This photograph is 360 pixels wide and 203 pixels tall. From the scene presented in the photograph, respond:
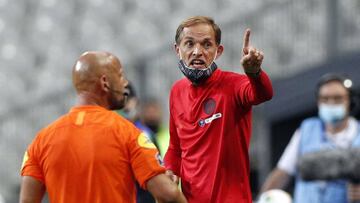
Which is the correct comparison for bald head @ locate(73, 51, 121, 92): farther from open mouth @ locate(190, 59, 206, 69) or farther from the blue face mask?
the blue face mask

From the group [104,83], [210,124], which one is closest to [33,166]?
[104,83]

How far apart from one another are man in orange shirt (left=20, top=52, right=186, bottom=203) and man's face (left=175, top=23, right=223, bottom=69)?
377mm

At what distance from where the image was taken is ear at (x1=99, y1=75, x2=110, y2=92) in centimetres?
590

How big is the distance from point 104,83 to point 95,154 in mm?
393

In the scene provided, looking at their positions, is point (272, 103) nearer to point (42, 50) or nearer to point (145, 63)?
point (145, 63)

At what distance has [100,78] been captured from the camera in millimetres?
5895

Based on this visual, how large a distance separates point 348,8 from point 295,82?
995 millimetres

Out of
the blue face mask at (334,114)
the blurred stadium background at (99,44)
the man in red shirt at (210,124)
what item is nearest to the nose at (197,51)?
the man in red shirt at (210,124)

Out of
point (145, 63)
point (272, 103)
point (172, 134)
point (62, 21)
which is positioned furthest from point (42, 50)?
point (172, 134)

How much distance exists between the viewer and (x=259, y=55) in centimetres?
555

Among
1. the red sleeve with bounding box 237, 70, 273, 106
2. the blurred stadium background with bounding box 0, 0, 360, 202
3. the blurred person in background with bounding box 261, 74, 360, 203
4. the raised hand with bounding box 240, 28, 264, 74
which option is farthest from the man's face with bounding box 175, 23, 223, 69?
the blurred stadium background with bounding box 0, 0, 360, 202

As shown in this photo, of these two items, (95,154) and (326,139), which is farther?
(326,139)

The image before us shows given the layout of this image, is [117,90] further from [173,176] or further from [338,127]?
[338,127]

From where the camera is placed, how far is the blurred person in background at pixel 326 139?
8.22 metres
